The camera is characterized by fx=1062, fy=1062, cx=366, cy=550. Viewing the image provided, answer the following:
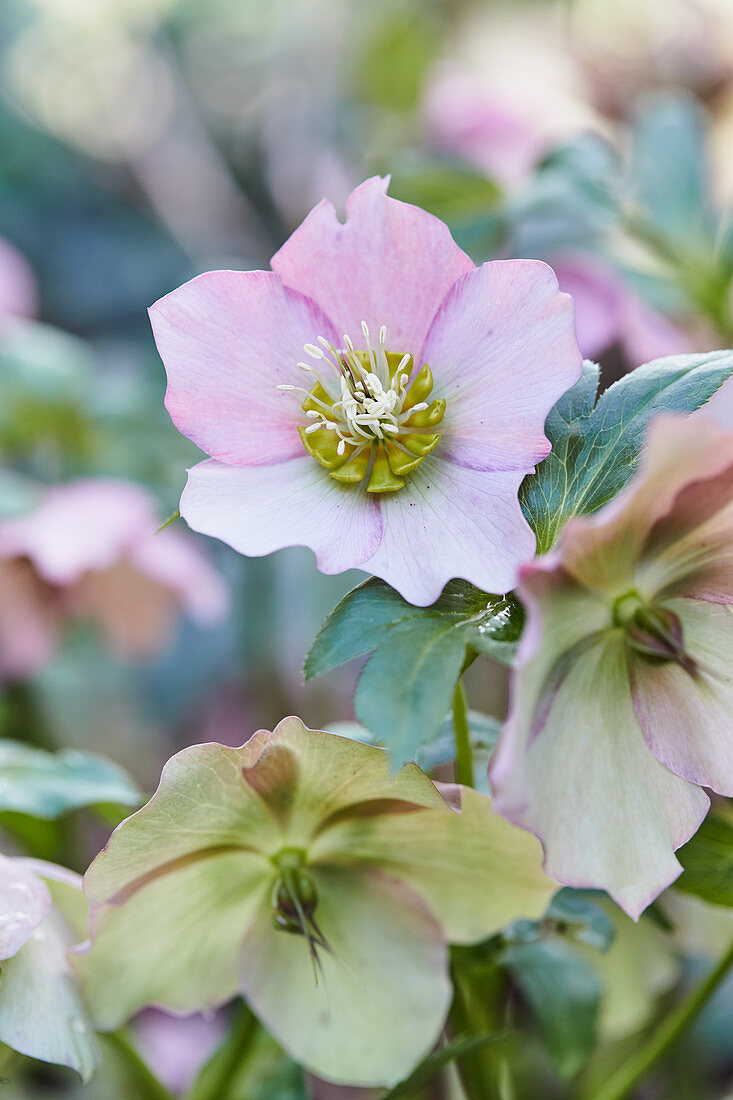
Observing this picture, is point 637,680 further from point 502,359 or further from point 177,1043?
point 177,1043

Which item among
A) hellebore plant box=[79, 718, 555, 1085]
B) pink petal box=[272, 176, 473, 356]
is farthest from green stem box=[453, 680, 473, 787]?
pink petal box=[272, 176, 473, 356]

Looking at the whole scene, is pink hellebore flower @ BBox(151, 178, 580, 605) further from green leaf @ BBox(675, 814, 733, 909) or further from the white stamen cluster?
green leaf @ BBox(675, 814, 733, 909)

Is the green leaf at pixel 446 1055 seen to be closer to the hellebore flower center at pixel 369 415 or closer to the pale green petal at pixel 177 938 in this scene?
the pale green petal at pixel 177 938

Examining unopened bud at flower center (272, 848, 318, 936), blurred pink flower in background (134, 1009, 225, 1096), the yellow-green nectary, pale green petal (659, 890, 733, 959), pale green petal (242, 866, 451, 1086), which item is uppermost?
the yellow-green nectary

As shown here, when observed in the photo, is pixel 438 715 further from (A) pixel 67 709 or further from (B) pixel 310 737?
(A) pixel 67 709

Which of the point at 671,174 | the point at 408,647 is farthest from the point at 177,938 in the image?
the point at 671,174

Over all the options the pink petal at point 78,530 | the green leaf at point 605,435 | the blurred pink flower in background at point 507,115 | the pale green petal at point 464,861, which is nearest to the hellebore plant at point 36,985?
the pale green petal at point 464,861
